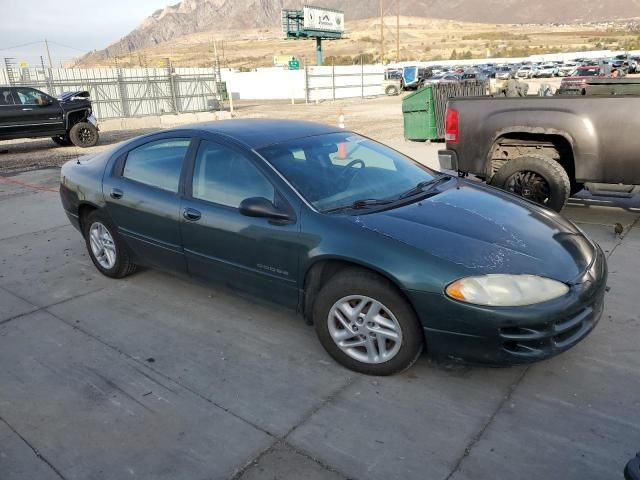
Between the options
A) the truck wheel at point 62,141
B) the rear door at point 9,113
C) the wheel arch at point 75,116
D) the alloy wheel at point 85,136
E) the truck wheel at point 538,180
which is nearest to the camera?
the truck wheel at point 538,180

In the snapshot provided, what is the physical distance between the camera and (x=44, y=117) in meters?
13.6

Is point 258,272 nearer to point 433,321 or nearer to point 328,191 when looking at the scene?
point 328,191

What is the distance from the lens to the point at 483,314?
271 centimetres

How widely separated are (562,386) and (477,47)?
115 metres

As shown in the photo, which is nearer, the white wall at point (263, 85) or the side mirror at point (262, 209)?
the side mirror at point (262, 209)

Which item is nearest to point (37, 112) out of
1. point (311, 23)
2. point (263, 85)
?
point (263, 85)

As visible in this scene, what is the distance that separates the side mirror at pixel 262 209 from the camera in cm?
327

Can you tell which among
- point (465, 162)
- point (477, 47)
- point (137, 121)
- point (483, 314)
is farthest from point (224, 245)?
point (477, 47)

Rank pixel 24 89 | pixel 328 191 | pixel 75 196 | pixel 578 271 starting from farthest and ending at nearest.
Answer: pixel 24 89 < pixel 75 196 < pixel 328 191 < pixel 578 271

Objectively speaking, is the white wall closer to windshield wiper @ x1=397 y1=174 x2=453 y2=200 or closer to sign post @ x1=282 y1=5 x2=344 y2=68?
sign post @ x1=282 y1=5 x2=344 y2=68

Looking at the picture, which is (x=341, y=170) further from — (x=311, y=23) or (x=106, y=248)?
(x=311, y=23)

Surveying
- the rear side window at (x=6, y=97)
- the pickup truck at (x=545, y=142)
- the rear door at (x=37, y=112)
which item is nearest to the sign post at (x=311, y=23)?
Answer: the rear door at (x=37, y=112)

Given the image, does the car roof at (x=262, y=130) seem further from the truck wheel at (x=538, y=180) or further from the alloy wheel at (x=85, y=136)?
the alloy wheel at (x=85, y=136)

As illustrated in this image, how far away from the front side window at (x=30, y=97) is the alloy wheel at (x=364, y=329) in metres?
13.3
